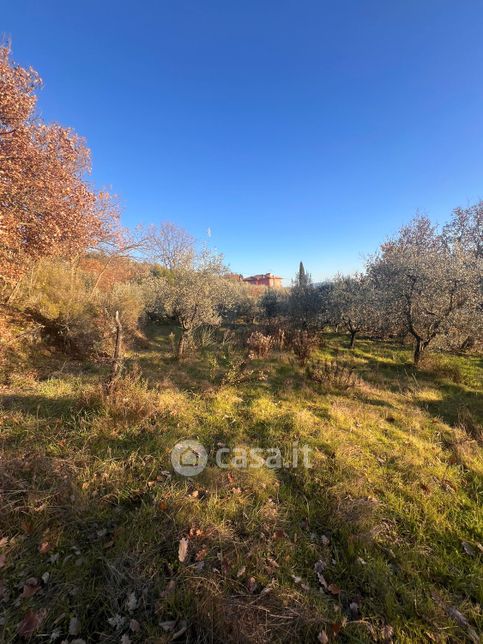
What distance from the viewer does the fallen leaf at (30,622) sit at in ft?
6.03

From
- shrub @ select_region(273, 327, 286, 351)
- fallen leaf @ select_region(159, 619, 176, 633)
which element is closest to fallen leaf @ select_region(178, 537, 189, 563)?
fallen leaf @ select_region(159, 619, 176, 633)

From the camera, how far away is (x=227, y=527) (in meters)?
2.75

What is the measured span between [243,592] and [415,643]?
133cm

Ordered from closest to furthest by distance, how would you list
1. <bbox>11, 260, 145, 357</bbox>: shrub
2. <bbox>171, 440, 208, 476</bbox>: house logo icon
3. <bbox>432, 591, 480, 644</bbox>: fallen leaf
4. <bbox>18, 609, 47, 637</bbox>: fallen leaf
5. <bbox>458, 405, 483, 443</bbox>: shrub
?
<bbox>18, 609, 47, 637</bbox>: fallen leaf < <bbox>432, 591, 480, 644</bbox>: fallen leaf < <bbox>171, 440, 208, 476</bbox>: house logo icon < <bbox>458, 405, 483, 443</bbox>: shrub < <bbox>11, 260, 145, 357</bbox>: shrub

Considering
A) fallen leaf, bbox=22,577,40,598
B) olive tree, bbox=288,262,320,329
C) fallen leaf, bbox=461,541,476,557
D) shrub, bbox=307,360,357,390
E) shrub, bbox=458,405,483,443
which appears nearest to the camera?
fallen leaf, bbox=22,577,40,598

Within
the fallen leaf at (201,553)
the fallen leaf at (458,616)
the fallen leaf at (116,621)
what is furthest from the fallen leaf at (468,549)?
the fallen leaf at (116,621)

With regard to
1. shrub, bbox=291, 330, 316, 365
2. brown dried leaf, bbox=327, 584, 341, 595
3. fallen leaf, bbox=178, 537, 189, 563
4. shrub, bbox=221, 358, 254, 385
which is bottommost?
brown dried leaf, bbox=327, 584, 341, 595

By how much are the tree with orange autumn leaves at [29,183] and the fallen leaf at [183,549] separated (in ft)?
19.7

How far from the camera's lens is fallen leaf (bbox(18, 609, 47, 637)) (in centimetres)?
184

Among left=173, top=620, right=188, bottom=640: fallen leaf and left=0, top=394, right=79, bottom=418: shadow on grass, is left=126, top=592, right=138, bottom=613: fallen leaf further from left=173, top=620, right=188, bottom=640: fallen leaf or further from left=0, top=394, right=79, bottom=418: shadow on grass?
left=0, top=394, right=79, bottom=418: shadow on grass

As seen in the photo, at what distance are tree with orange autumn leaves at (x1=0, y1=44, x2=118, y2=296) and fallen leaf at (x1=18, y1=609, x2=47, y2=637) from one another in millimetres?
5710

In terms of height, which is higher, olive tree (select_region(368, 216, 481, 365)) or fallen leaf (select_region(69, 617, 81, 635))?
olive tree (select_region(368, 216, 481, 365))

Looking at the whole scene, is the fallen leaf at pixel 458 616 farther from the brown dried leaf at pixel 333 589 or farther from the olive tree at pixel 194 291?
the olive tree at pixel 194 291

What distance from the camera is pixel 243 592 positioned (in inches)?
86.4
